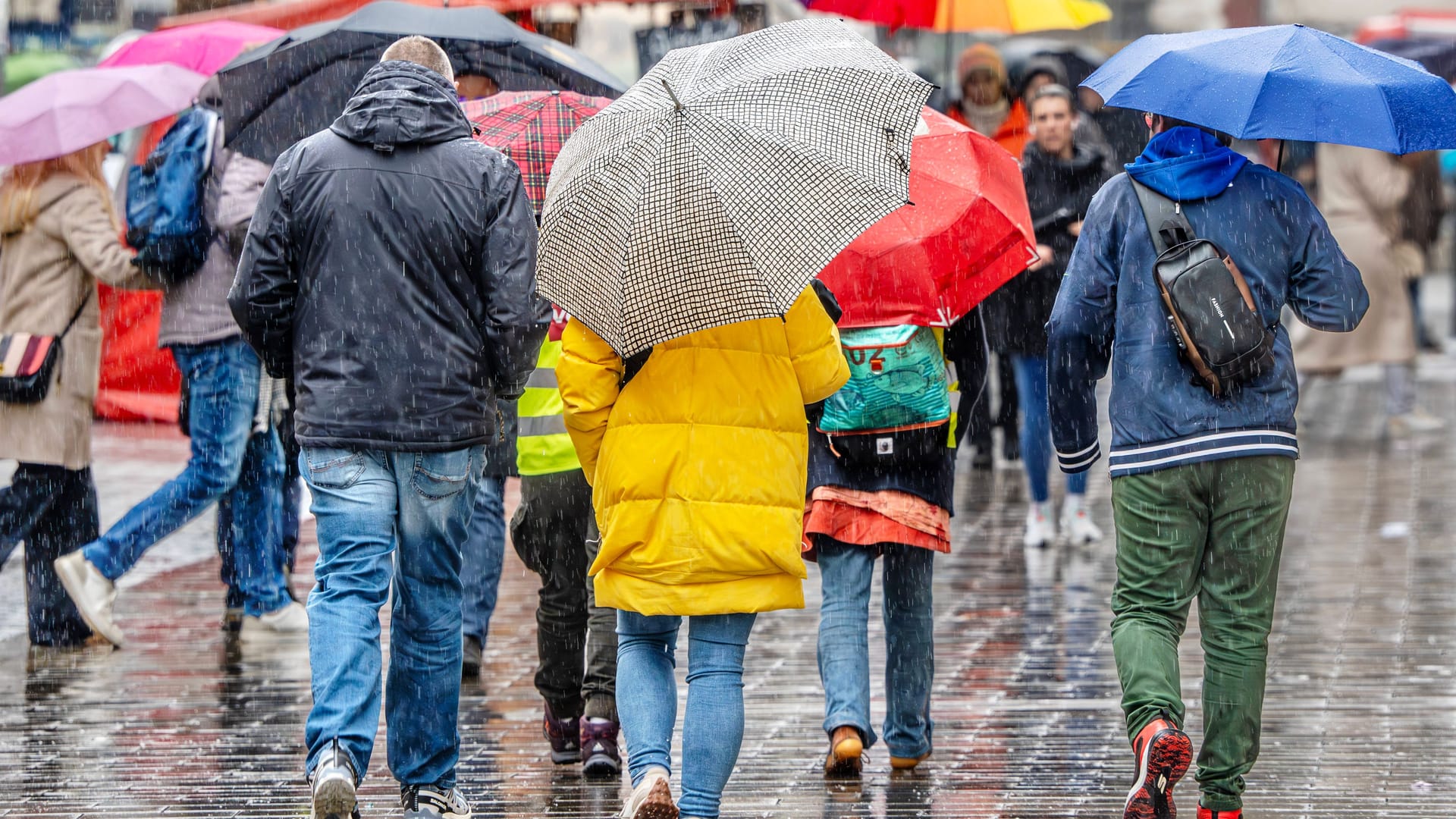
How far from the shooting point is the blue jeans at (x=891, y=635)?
5.79m

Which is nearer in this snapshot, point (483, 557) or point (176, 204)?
point (483, 557)

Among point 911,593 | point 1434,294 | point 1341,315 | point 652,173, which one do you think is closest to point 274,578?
point 911,593

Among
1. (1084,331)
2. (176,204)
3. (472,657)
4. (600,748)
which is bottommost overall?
(472,657)

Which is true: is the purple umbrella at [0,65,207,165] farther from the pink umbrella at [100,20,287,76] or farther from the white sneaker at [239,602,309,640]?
the white sneaker at [239,602,309,640]

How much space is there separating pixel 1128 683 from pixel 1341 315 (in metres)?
1.10

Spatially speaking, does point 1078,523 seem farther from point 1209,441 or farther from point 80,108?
point 80,108

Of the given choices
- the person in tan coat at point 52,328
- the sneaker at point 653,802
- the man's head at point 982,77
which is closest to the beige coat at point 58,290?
the person in tan coat at point 52,328

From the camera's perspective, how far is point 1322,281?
4992 mm

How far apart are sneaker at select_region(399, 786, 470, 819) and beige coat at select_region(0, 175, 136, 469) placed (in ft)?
9.97

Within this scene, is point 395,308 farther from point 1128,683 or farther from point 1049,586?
point 1049,586

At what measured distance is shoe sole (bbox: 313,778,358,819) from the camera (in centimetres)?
462

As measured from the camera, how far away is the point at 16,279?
24.7ft

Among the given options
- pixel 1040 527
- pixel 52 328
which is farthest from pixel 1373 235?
pixel 52 328

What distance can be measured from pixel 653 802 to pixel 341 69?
11.2 feet
